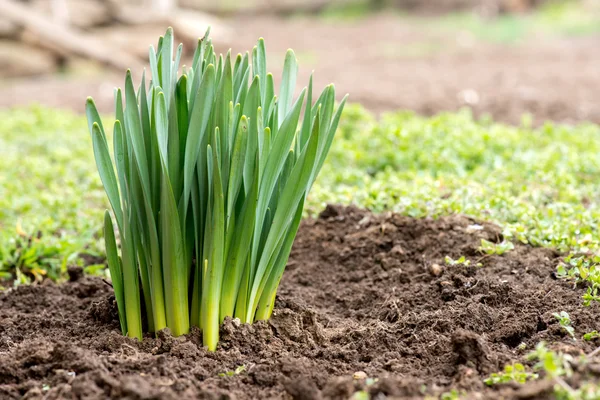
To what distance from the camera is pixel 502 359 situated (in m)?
2.18

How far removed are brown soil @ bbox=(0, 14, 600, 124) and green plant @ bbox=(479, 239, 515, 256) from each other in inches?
162

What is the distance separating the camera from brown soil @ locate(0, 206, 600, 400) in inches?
82.0

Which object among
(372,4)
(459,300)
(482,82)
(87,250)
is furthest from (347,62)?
(459,300)

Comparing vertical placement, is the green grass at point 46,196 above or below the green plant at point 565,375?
below

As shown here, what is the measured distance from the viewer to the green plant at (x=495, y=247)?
3.05 metres

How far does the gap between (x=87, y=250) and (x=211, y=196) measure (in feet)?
5.55

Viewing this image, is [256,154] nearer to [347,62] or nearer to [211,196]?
[211,196]

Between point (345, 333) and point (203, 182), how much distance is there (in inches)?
29.9

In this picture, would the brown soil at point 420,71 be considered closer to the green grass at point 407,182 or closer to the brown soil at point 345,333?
the green grass at point 407,182

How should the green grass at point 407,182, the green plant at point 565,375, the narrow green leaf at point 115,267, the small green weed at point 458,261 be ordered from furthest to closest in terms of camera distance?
the green grass at point 407,182 < the small green weed at point 458,261 < the narrow green leaf at point 115,267 < the green plant at point 565,375

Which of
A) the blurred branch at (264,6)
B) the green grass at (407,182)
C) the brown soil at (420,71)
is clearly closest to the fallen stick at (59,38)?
the brown soil at (420,71)

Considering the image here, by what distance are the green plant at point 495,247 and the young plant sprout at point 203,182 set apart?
98 cm

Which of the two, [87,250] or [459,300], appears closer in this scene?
[459,300]

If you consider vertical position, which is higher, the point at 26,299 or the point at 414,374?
the point at 414,374
